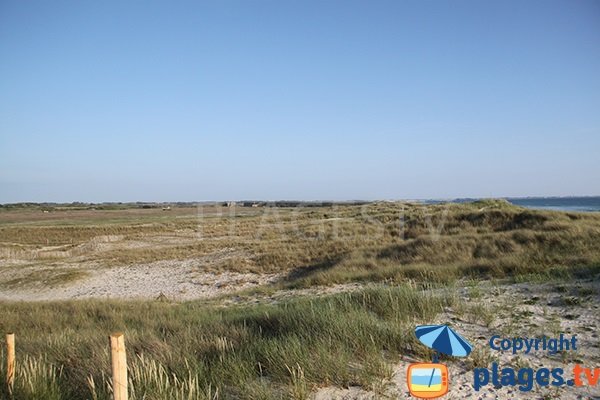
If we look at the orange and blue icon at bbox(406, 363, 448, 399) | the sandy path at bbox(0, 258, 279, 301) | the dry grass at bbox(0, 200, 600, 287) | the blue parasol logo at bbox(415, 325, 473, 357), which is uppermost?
the blue parasol logo at bbox(415, 325, 473, 357)

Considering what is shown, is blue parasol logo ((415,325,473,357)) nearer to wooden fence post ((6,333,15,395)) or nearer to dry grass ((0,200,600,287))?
wooden fence post ((6,333,15,395))

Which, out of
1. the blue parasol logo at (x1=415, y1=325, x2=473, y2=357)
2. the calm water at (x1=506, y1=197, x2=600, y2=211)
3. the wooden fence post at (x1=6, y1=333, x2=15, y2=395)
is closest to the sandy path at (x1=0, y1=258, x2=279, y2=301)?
the wooden fence post at (x1=6, y1=333, x2=15, y2=395)

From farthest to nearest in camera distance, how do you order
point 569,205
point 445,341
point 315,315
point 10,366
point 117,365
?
point 569,205, point 315,315, point 10,366, point 445,341, point 117,365

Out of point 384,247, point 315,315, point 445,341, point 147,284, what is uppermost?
point 445,341

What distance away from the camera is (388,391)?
384 centimetres

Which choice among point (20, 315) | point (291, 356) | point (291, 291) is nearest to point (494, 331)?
point (291, 356)

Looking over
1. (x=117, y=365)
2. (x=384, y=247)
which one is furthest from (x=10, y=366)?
(x=384, y=247)

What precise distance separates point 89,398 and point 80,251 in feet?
126

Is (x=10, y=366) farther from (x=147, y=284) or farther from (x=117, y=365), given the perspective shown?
(x=147, y=284)

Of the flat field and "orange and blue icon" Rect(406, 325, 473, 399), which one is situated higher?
"orange and blue icon" Rect(406, 325, 473, 399)

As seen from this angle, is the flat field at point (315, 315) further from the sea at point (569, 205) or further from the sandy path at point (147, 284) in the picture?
the sea at point (569, 205)

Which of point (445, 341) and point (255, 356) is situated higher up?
point (445, 341)

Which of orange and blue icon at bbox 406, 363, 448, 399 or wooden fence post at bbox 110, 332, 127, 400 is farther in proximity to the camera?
orange and blue icon at bbox 406, 363, 448, 399

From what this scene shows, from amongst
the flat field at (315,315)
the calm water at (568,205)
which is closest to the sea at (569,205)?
the calm water at (568,205)
